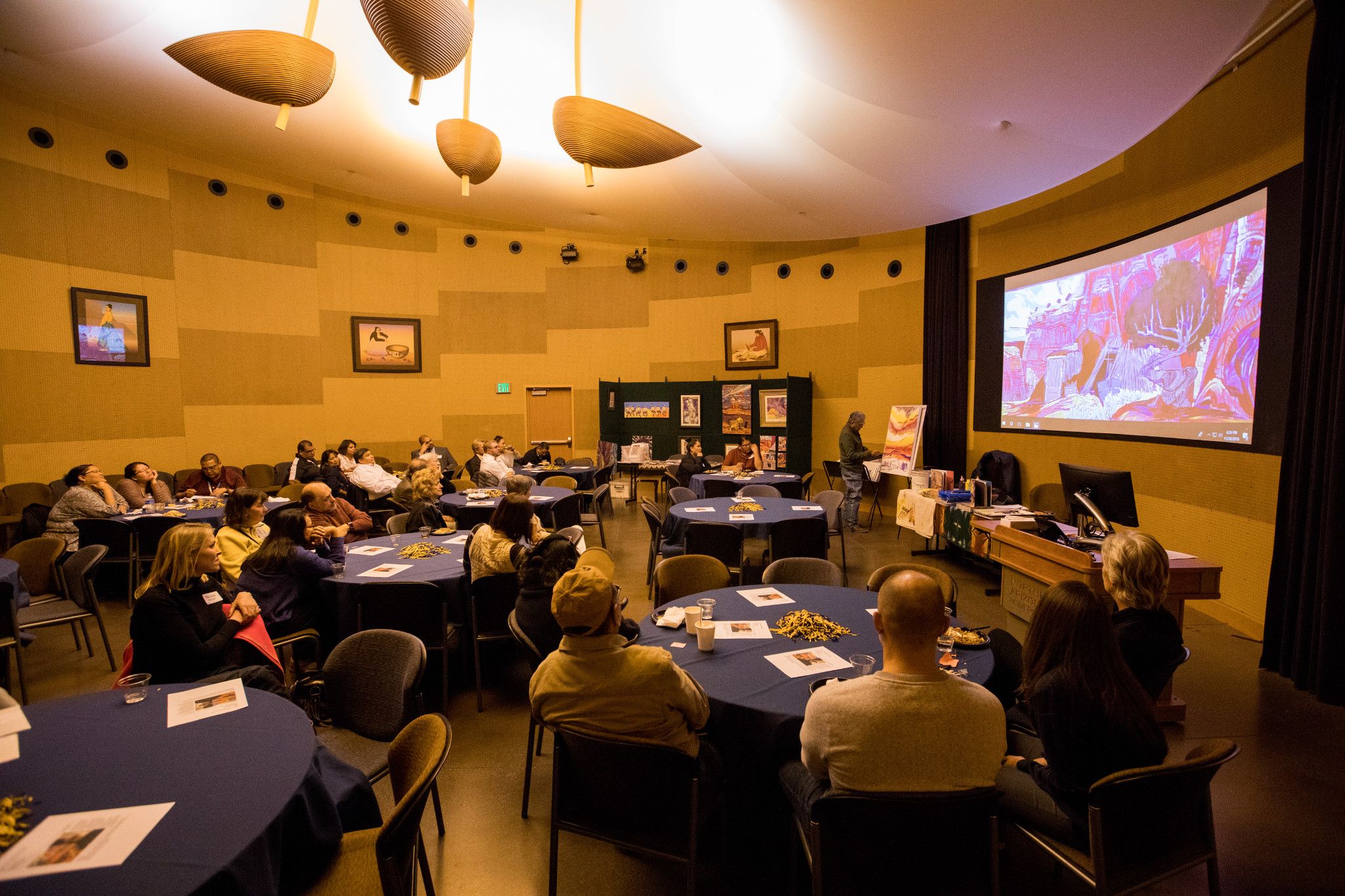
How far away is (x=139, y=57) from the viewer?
5289 mm

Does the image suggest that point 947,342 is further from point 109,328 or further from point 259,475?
point 109,328

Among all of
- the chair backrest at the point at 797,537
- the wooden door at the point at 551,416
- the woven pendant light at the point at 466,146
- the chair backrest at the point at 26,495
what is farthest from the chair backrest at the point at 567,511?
the chair backrest at the point at 26,495

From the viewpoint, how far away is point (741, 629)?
2719 mm

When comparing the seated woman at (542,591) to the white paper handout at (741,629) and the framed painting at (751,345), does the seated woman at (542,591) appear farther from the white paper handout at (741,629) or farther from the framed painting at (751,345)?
the framed painting at (751,345)

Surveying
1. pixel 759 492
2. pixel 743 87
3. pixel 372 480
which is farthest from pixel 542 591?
pixel 372 480

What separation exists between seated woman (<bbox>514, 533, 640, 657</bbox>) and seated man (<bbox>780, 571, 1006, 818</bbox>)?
62.0 inches

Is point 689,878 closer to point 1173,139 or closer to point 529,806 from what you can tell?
point 529,806

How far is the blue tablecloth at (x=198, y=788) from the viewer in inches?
50.8

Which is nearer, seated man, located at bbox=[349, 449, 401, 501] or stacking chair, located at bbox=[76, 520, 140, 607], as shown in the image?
stacking chair, located at bbox=[76, 520, 140, 607]

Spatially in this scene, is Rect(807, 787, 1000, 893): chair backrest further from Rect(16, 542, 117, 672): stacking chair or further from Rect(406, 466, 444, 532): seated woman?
Rect(16, 542, 117, 672): stacking chair

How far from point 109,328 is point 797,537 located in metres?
9.50

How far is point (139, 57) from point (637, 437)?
26.6 ft

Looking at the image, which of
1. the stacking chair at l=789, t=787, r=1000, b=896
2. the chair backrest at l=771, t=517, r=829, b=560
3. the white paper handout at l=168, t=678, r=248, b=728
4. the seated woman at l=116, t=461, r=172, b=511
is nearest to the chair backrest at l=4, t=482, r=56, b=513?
the seated woman at l=116, t=461, r=172, b=511

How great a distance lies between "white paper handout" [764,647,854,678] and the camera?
230 cm
